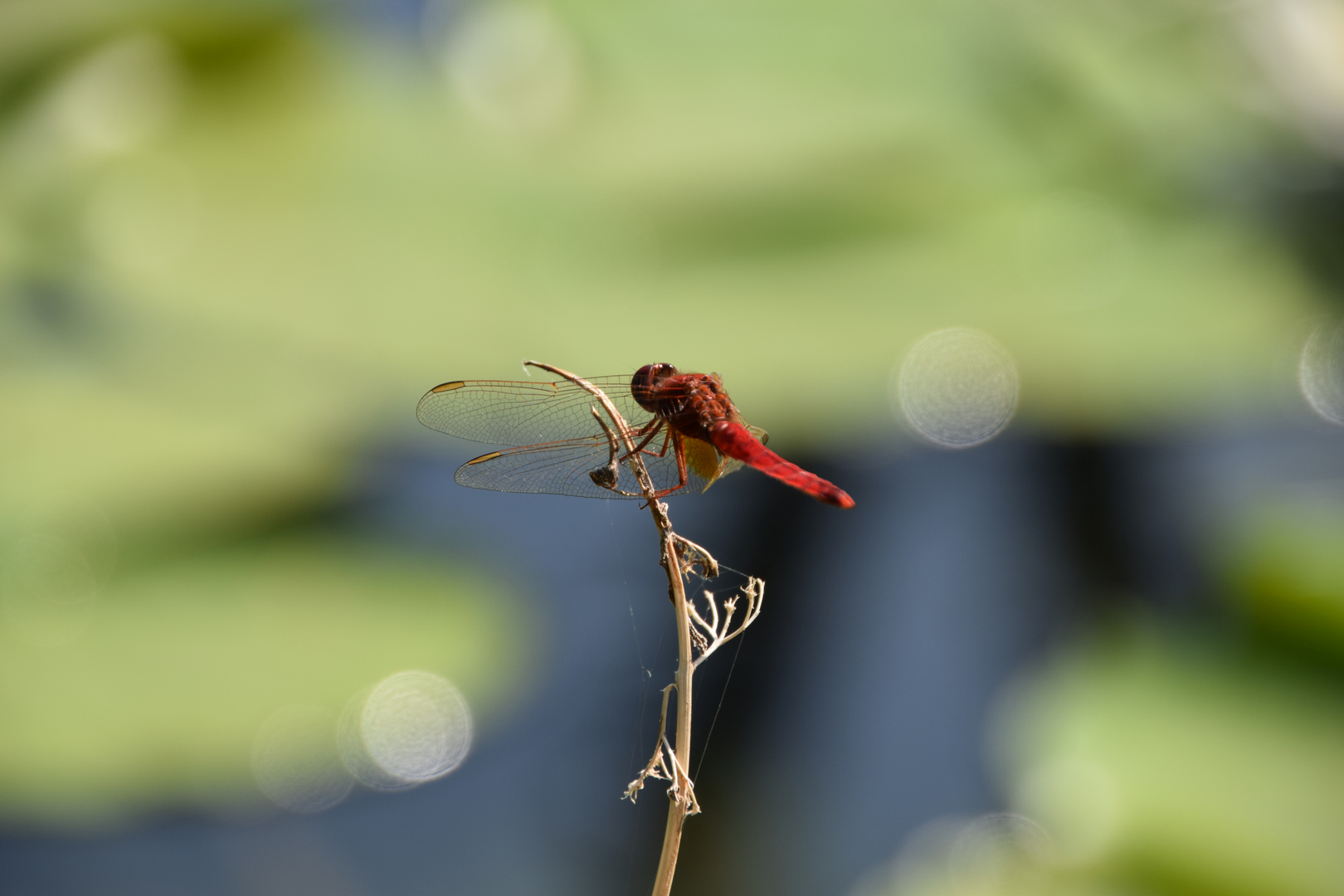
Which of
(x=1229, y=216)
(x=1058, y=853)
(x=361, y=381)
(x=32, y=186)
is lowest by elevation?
(x=1058, y=853)

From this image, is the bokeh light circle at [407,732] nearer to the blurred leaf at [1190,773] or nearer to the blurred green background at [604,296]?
the blurred green background at [604,296]

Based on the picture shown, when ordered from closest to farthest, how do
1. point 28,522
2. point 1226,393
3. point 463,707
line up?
point 28,522, point 463,707, point 1226,393

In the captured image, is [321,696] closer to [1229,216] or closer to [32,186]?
[32,186]

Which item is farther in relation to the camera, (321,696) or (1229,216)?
(1229,216)

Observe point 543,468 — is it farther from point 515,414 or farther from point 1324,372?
point 1324,372

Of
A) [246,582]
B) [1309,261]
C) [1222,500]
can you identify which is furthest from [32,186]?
[1309,261]

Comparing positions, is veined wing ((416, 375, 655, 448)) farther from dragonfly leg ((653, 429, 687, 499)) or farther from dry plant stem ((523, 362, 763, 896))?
dry plant stem ((523, 362, 763, 896))

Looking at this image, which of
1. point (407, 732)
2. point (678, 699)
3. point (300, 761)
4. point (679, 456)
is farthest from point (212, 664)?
point (678, 699)

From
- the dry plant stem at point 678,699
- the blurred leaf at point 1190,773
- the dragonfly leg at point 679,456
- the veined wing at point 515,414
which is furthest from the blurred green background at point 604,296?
the dry plant stem at point 678,699
